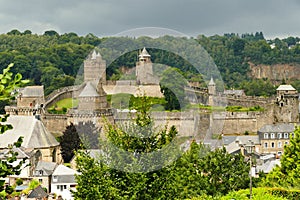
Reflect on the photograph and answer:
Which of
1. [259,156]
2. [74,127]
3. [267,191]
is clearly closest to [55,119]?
[74,127]

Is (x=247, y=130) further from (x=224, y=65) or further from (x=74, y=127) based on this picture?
(x=224, y=65)

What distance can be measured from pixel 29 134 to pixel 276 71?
103 metres

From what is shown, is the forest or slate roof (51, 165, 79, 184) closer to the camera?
slate roof (51, 165, 79, 184)

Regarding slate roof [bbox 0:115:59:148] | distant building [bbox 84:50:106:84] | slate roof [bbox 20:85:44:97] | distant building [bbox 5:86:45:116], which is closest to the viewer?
slate roof [bbox 0:115:59:148]

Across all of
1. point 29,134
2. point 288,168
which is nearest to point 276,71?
point 29,134

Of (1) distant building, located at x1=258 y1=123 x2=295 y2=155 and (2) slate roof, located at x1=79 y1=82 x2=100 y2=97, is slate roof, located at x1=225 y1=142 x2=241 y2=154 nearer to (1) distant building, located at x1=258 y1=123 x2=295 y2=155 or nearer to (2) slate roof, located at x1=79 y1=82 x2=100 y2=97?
(1) distant building, located at x1=258 y1=123 x2=295 y2=155

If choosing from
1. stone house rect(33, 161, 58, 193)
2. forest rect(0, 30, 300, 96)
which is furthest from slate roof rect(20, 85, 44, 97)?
stone house rect(33, 161, 58, 193)

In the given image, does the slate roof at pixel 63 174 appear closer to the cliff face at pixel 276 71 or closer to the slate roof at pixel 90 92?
the slate roof at pixel 90 92

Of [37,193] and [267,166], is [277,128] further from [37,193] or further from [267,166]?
[37,193]

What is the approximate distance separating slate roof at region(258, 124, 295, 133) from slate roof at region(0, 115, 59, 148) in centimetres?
1519

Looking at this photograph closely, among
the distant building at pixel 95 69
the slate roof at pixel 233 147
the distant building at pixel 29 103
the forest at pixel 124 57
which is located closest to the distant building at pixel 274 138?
the slate roof at pixel 233 147

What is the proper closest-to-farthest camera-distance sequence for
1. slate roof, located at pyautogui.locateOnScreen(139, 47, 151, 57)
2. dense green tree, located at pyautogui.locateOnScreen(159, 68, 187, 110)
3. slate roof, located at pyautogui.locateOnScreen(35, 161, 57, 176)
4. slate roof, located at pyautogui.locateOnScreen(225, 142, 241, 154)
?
dense green tree, located at pyautogui.locateOnScreen(159, 68, 187, 110), slate roof, located at pyautogui.locateOnScreen(35, 161, 57, 176), slate roof, located at pyautogui.locateOnScreen(225, 142, 241, 154), slate roof, located at pyautogui.locateOnScreen(139, 47, 151, 57)

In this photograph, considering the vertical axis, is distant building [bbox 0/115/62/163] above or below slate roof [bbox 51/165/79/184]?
above

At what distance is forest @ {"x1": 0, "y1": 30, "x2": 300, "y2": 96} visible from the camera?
142ft
